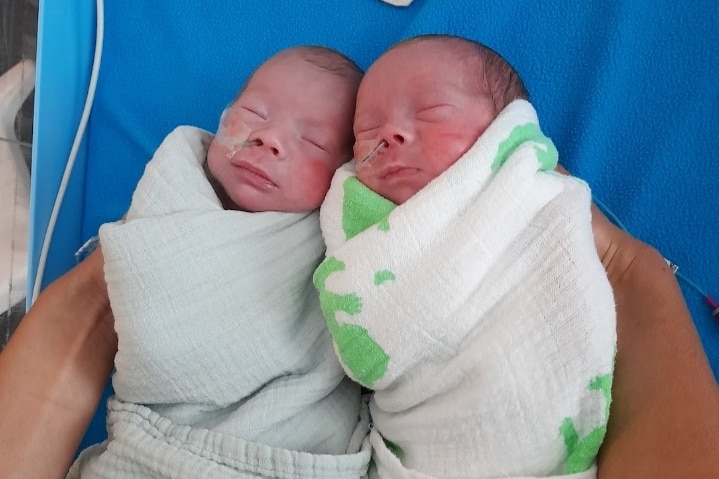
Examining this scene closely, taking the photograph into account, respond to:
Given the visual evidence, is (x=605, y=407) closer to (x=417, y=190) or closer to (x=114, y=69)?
(x=417, y=190)

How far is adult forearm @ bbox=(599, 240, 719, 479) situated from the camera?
74cm

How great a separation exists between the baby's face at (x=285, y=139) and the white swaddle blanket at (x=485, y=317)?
16 cm

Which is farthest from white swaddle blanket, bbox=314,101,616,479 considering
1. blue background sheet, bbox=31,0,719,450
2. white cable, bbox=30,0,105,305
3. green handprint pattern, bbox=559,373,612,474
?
white cable, bbox=30,0,105,305

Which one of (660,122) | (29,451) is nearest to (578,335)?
(660,122)

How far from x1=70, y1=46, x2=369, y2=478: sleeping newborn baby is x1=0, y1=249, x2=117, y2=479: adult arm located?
50mm

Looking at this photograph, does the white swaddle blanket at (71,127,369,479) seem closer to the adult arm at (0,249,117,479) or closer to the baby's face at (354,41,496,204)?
the adult arm at (0,249,117,479)

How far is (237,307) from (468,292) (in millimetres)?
309

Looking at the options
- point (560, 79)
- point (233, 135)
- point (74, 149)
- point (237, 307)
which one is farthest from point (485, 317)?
point (74, 149)

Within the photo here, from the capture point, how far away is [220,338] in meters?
0.92

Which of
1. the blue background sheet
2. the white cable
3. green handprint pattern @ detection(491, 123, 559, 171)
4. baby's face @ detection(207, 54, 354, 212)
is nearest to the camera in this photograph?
green handprint pattern @ detection(491, 123, 559, 171)

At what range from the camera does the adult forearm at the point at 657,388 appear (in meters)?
0.74

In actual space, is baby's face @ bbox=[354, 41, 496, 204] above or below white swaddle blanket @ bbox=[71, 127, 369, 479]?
above

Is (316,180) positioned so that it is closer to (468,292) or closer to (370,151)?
(370,151)

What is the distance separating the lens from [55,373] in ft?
3.21
